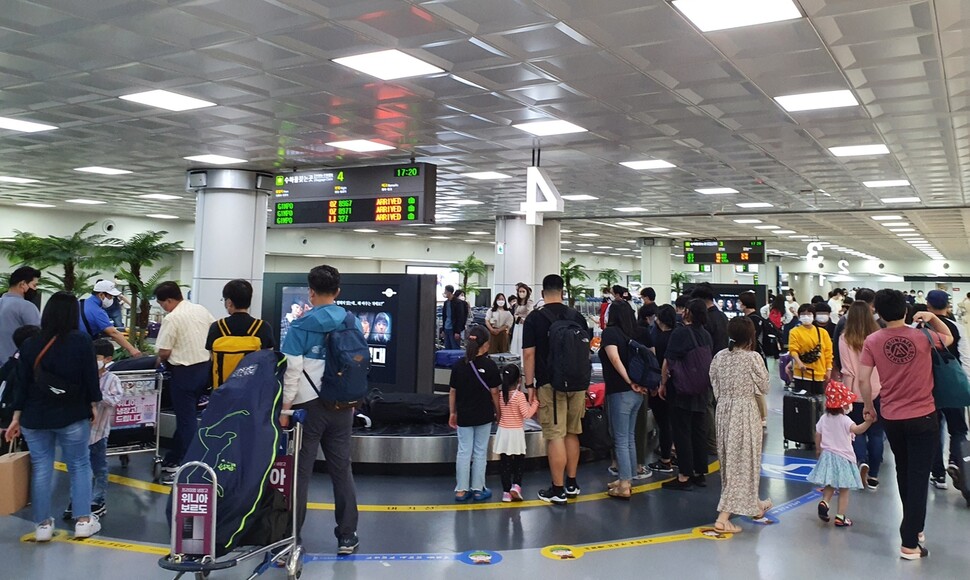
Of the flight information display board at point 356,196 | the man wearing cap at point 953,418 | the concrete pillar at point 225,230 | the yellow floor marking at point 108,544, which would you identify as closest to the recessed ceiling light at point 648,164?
the flight information display board at point 356,196

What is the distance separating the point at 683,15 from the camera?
5.59 m

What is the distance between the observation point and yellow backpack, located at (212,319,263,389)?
5.11 metres

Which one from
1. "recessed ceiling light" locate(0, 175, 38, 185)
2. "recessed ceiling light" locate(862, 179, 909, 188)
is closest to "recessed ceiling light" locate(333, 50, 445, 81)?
"recessed ceiling light" locate(862, 179, 909, 188)

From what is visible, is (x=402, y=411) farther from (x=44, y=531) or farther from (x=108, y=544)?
(x=44, y=531)

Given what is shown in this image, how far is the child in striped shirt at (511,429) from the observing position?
658 cm

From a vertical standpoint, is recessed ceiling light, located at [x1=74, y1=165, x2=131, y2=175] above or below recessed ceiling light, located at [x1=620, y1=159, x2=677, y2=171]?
below

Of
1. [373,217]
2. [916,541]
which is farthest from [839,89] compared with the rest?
[373,217]

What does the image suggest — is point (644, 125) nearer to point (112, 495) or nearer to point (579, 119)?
point (579, 119)

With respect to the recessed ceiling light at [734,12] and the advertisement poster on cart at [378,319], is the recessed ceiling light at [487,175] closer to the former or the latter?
the advertisement poster on cart at [378,319]

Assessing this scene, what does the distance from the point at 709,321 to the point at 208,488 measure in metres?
5.79

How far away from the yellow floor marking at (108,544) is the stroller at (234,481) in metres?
1.34

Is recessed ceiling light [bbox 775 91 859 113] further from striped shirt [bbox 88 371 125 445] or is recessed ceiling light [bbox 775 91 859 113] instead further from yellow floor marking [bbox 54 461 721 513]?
striped shirt [bbox 88 371 125 445]

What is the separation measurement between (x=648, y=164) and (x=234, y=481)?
10.1 metres

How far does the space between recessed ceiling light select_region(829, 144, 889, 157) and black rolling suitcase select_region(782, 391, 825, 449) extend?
4003 mm
